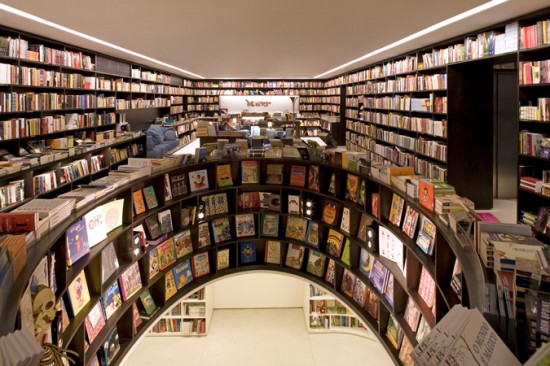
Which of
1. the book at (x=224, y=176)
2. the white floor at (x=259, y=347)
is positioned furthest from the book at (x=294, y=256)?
the white floor at (x=259, y=347)

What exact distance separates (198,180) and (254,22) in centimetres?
214

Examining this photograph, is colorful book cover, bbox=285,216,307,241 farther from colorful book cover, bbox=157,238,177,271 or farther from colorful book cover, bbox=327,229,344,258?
colorful book cover, bbox=157,238,177,271

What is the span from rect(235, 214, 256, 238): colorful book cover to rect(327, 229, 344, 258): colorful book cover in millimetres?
1030

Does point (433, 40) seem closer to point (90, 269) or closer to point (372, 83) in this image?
point (372, 83)

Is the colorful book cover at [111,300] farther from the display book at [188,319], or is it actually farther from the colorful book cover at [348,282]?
the display book at [188,319]

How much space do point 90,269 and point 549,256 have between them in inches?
112

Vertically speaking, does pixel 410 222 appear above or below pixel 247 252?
above

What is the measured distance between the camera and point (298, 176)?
515 cm

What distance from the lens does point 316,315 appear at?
7617mm

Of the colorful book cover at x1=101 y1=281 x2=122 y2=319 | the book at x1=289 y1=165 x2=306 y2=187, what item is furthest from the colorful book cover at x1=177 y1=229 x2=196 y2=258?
the book at x1=289 y1=165 x2=306 y2=187

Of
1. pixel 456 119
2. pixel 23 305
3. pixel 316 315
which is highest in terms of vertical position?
pixel 456 119

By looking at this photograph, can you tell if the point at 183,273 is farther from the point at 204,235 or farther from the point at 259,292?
the point at 259,292

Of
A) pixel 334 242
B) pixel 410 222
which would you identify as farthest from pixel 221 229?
pixel 410 222

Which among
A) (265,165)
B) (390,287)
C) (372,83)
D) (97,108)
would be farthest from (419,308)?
(372,83)
